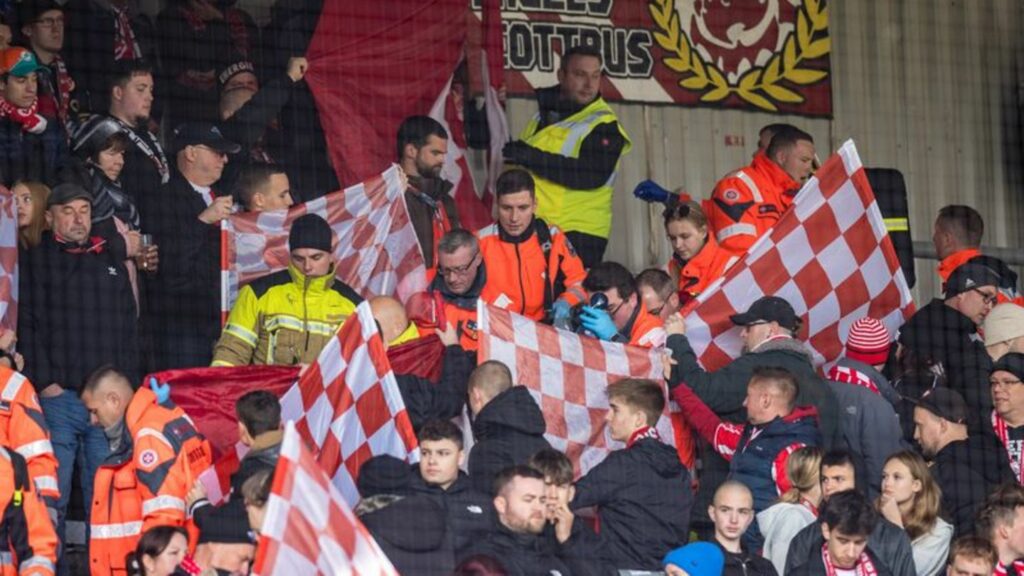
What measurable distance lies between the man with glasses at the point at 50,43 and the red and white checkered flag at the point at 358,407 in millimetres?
1859

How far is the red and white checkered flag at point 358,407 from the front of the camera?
22.8ft

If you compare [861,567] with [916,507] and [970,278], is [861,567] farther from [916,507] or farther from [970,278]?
[970,278]

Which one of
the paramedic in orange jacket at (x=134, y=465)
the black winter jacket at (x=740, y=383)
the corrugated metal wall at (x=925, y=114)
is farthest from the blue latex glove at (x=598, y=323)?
the corrugated metal wall at (x=925, y=114)

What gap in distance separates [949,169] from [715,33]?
143 cm

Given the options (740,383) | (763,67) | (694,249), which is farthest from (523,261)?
(763,67)

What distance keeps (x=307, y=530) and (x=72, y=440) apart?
6.41 ft

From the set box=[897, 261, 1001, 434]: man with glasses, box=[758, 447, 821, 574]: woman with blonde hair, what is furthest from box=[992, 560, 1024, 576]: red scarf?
box=[897, 261, 1001, 434]: man with glasses

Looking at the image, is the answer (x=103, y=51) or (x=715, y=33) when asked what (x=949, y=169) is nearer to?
(x=715, y=33)

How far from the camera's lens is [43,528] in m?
6.58

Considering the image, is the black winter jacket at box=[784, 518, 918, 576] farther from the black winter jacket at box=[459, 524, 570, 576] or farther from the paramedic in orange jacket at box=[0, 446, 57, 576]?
the paramedic in orange jacket at box=[0, 446, 57, 576]

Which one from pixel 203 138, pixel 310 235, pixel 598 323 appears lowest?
pixel 598 323

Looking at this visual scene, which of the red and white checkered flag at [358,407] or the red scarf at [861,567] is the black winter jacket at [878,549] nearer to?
the red scarf at [861,567]

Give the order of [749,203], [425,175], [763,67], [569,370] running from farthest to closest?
[763,67] → [749,203] → [425,175] → [569,370]

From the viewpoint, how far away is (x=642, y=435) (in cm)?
685
